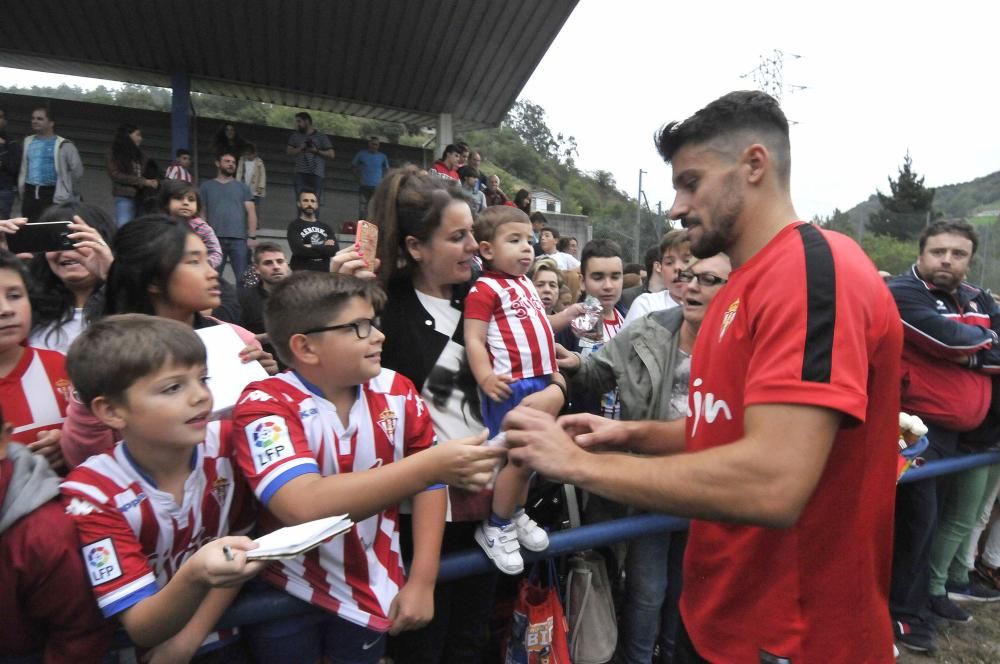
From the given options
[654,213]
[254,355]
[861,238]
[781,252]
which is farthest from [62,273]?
[861,238]

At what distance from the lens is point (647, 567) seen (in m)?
2.66

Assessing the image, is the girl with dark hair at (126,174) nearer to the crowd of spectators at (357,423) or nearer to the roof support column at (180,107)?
the roof support column at (180,107)

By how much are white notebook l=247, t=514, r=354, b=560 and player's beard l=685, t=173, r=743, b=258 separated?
3.76 ft

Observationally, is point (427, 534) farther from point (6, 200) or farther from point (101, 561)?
point (6, 200)

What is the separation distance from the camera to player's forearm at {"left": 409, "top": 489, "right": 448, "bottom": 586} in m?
1.80

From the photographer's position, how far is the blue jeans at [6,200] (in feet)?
28.7

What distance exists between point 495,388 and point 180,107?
13006mm

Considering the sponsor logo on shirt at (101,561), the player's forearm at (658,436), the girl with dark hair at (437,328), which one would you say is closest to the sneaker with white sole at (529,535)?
the girl with dark hair at (437,328)

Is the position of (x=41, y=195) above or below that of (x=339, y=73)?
below

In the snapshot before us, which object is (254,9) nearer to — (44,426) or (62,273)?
(62,273)

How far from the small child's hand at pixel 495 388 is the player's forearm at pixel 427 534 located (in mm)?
562

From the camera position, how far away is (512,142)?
69.5 meters

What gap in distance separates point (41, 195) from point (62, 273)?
758 centimetres

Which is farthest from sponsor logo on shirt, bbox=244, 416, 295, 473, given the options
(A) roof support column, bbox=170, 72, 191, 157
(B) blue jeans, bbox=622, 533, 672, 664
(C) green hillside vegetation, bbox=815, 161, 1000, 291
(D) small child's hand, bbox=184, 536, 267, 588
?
(C) green hillside vegetation, bbox=815, 161, 1000, 291
